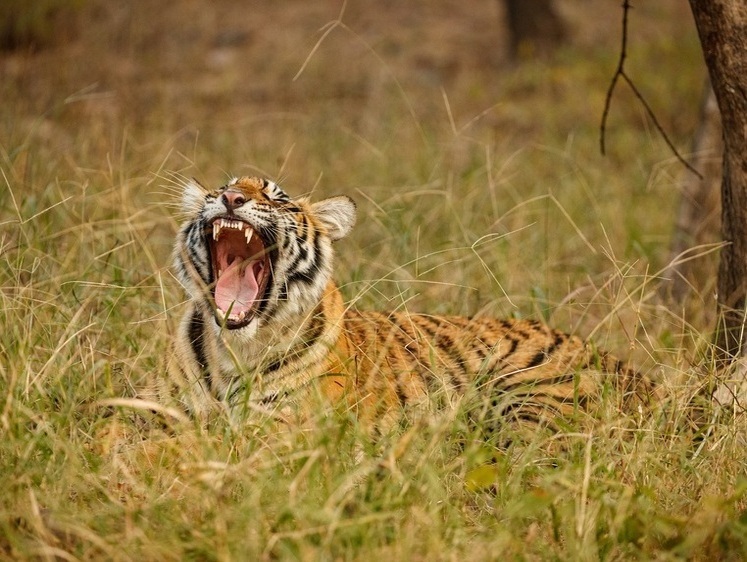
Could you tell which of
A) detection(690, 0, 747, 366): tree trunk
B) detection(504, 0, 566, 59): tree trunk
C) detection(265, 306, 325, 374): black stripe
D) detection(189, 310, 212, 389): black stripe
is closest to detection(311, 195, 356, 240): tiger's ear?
detection(265, 306, 325, 374): black stripe

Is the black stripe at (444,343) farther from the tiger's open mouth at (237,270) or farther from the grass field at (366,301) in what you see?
the tiger's open mouth at (237,270)

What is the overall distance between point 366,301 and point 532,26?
23.1 feet

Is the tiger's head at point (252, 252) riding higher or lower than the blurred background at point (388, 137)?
higher

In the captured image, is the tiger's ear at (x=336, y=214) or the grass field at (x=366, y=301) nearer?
the grass field at (x=366, y=301)

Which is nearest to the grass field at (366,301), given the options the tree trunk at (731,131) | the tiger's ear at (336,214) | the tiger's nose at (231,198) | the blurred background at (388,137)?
the blurred background at (388,137)

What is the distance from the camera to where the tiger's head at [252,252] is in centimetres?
368

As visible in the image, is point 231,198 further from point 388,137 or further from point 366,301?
point 388,137

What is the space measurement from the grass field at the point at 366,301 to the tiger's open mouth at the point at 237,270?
0.71 ft

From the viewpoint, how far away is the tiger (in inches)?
141

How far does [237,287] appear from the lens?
12.3ft

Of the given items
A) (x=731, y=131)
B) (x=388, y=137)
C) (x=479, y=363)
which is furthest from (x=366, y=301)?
(x=388, y=137)

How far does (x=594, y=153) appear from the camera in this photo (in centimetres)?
804

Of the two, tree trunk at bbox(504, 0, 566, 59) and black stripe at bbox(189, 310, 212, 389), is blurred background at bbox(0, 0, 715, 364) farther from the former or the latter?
black stripe at bbox(189, 310, 212, 389)

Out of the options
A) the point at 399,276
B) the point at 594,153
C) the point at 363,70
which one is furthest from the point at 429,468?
the point at 363,70
